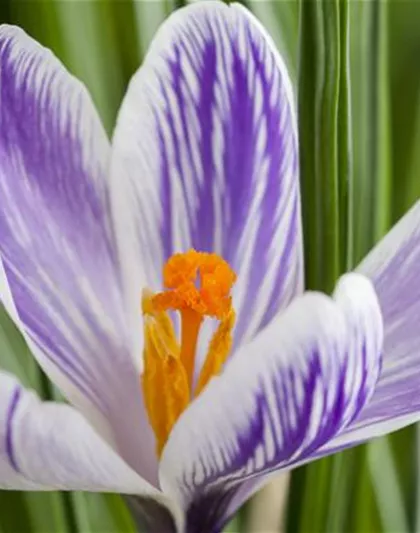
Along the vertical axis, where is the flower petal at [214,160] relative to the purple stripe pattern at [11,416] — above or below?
above

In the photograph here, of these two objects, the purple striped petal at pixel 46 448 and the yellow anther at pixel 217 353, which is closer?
the purple striped petal at pixel 46 448

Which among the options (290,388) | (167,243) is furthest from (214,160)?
(290,388)

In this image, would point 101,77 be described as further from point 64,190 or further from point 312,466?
point 312,466

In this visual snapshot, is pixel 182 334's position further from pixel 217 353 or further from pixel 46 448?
pixel 46 448

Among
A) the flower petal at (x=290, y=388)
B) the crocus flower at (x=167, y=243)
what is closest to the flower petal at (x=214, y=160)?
the crocus flower at (x=167, y=243)

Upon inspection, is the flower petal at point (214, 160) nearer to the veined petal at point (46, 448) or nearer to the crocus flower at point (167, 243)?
the crocus flower at point (167, 243)

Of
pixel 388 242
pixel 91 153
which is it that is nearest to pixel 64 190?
pixel 91 153

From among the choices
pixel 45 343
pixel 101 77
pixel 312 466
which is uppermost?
pixel 101 77

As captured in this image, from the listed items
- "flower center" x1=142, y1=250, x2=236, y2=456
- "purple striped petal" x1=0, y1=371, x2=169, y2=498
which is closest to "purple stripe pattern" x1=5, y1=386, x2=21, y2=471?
"purple striped petal" x1=0, y1=371, x2=169, y2=498
